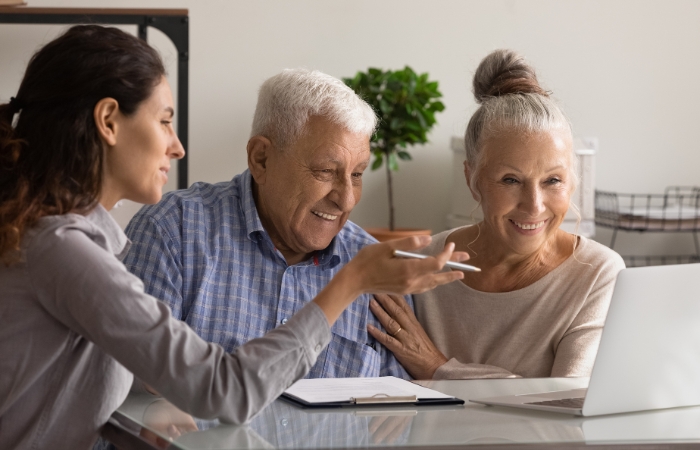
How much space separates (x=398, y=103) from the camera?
3.30 meters

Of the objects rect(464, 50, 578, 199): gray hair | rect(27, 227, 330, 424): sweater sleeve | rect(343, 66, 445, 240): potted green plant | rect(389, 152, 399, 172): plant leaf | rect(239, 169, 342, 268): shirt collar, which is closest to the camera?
rect(27, 227, 330, 424): sweater sleeve

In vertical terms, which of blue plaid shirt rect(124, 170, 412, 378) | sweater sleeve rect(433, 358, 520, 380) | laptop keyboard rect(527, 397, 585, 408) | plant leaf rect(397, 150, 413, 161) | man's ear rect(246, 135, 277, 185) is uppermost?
man's ear rect(246, 135, 277, 185)

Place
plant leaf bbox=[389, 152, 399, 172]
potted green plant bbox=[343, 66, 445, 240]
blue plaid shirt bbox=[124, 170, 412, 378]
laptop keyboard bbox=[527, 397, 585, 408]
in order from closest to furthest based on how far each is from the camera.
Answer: laptop keyboard bbox=[527, 397, 585, 408]
blue plaid shirt bbox=[124, 170, 412, 378]
potted green plant bbox=[343, 66, 445, 240]
plant leaf bbox=[389, 152, 399, 172]

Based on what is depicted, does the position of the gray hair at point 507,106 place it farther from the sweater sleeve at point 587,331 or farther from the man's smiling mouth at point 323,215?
the man's smiling mouth at point 323,215

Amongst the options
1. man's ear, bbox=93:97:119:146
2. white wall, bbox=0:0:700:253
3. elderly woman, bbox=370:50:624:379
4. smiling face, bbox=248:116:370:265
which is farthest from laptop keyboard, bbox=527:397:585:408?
white wall, bbox=0:0:700:253

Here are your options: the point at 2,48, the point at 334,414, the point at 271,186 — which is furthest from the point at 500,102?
the point at 2,48

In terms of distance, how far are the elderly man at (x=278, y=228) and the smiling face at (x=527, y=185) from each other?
11.7 inches

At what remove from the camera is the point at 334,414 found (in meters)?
1.18

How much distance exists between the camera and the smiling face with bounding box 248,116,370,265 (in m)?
1.67

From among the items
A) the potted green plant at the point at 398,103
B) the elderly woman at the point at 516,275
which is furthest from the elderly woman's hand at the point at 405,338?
the potted green plant at the point at 398,103

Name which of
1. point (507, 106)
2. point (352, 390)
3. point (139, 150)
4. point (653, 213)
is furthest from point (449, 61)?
point (139, 150)

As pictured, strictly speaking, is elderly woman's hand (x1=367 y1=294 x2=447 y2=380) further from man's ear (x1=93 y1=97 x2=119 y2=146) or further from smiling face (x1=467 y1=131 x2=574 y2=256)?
man's ear (x1=93 y1=97 x2=119 y2=146)

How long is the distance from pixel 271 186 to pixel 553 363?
2.28 feet

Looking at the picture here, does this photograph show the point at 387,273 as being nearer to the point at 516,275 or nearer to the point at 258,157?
the point at 258,157
